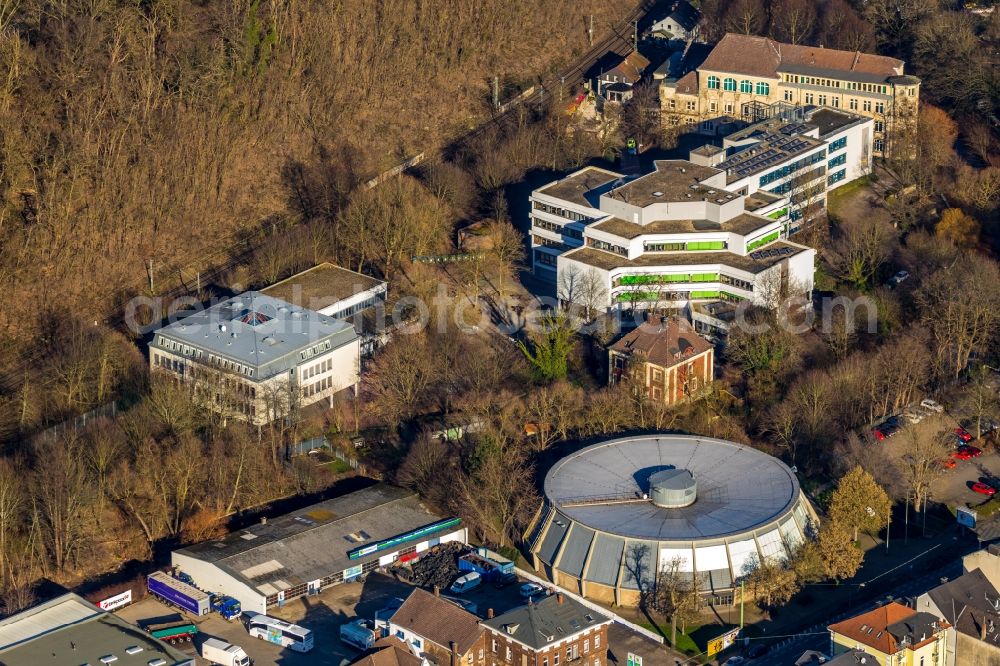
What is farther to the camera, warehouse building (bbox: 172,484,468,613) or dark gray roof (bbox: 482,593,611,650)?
warehouse building (bbox: 172,484,468,613)

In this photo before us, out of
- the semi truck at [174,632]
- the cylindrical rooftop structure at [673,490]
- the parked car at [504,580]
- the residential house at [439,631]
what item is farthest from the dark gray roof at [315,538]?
the cylindrical rooftop structure at [673,490]

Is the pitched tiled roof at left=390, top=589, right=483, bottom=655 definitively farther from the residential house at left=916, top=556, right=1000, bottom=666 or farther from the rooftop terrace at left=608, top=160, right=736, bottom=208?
the rooftop terrace at left=608, top=160, right=736, bottom=208

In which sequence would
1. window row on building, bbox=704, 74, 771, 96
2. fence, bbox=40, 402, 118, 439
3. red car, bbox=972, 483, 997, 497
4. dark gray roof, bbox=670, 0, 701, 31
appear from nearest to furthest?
red car, bbox=972, 483, 997, 497 → fence, bbox=40, 402, 118, 439 → window row on building, bbox=704, 74, 771, 96 → dark gray roof, bbox=670, 0, 701, 31

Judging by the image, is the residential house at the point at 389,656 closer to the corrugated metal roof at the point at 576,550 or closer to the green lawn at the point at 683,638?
the corrugated metal roof at the point at 576,550

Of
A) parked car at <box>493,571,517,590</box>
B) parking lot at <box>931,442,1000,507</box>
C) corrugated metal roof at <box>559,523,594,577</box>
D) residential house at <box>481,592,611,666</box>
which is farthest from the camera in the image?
parking lot at <box>931,442,1000,507</box>

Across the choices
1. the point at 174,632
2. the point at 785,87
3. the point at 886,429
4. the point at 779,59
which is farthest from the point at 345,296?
the point at 779,59

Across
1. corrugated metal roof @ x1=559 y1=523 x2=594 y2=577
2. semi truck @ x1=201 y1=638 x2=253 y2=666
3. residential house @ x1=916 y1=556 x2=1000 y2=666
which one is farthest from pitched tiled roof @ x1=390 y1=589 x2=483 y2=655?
residential house @ x1=916 y1=556 x2=1000 y2=666

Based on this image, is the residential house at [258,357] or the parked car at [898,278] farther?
the parked car at [898,278]

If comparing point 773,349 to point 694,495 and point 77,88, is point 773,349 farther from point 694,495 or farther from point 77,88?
point 77,88
